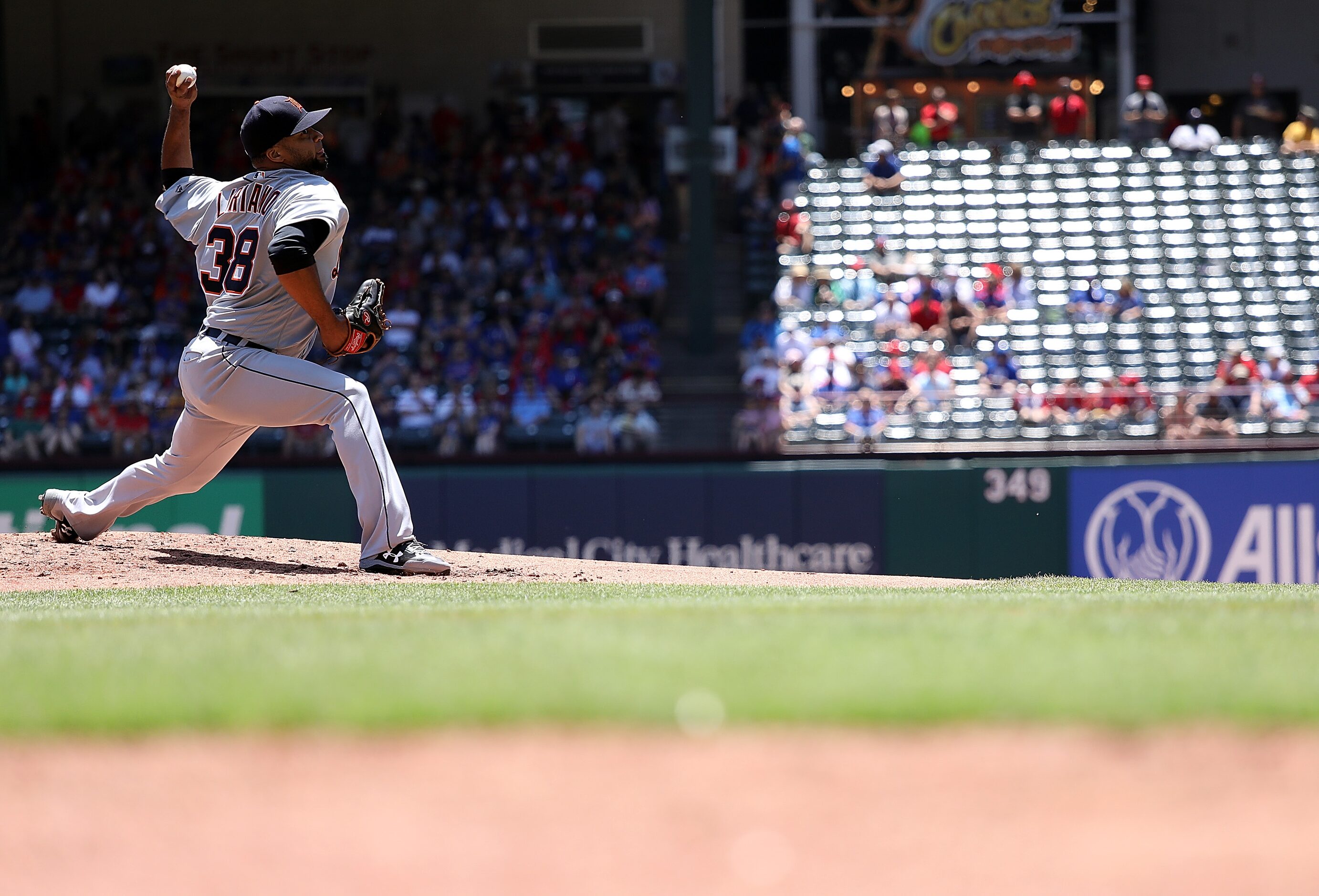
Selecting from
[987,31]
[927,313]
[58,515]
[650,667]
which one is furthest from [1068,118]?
[650,667]

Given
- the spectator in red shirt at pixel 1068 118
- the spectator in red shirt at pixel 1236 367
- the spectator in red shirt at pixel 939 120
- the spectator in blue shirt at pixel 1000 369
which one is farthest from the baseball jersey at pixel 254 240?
the spectator in red shirt at pixel 1068 118

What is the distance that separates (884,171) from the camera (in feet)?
65.7

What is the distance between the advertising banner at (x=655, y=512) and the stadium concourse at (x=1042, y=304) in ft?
1.61

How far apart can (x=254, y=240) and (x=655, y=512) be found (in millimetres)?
8012

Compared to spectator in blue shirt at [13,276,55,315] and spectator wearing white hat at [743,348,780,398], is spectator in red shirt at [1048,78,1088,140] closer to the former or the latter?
spectator wearing white hat at [743,348,780,398]

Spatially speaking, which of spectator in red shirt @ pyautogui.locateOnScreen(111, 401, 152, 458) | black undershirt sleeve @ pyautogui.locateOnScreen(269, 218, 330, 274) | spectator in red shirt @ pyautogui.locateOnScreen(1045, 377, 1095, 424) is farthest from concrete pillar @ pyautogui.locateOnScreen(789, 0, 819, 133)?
black undershirt sleeve @ pyautogui.locateOnScreen(269, 218, 330, 274)

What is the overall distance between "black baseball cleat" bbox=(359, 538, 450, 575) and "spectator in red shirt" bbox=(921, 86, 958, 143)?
16.5 metres

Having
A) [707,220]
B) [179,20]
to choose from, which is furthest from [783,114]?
[179,20]

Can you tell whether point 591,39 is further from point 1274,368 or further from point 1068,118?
point 1274,368

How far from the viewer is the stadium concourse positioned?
1445 centimetres

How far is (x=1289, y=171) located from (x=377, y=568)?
1756cm

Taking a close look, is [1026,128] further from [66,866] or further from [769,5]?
[66,866]

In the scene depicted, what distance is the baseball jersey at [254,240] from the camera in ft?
20.6

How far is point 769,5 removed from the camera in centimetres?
2527
